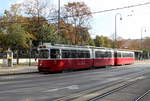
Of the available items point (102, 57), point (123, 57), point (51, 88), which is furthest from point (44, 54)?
point (123, 57)

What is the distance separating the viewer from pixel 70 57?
39.0 meters

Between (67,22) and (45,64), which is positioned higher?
(67,22)

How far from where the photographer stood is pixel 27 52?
189 feet

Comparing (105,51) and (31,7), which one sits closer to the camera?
(105,51)

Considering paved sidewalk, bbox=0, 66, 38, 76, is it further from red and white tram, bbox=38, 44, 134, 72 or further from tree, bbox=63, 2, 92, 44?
tree, bbox=63, 2, 92, 44

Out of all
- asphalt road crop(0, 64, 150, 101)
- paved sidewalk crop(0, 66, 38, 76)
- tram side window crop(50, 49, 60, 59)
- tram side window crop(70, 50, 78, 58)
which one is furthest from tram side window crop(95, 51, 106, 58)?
asphalt road crop(0, 64, 150, 101)

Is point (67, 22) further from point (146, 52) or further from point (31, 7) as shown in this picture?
point (146, 52)

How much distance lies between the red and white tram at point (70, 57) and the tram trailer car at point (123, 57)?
479 cm

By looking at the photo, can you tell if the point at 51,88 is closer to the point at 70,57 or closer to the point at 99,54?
the point at 70,57

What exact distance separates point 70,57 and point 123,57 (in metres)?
27.5

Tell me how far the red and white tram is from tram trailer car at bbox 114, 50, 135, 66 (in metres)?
4.79

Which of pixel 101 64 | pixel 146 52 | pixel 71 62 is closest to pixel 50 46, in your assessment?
pixel 71 62

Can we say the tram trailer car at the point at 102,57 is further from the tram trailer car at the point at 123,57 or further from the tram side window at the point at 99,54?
the tram trailer car at the point at 123,57

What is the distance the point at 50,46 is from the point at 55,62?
1.77 meters
